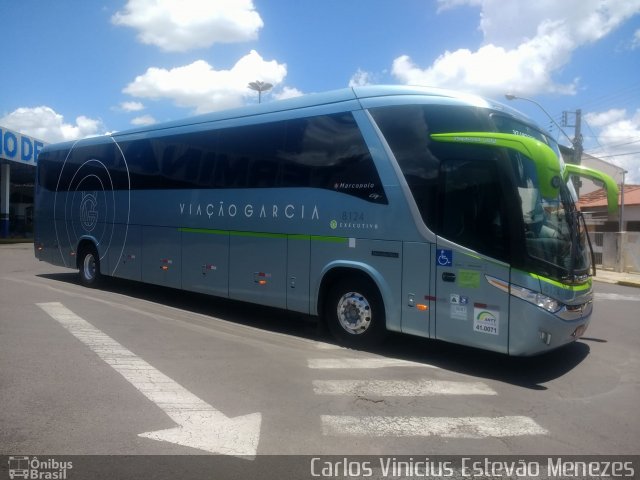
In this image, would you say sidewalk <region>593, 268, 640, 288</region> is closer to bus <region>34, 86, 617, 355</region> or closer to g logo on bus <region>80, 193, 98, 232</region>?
bus <region>34, 86, 617, 355</region>

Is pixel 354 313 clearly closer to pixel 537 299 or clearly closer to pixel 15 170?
pixel 537 299

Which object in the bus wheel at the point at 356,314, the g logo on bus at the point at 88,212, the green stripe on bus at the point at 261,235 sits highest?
the g logo on bus at the point at 88,212

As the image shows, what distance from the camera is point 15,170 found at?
34.5m

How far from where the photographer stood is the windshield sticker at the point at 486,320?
242 inches

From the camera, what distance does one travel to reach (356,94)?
24.4 feet

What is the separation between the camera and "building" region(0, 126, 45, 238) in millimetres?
27703

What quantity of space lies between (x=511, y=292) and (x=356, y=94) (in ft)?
11.1

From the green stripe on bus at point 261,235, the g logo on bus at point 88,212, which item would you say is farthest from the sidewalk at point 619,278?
the g logo on bus at point 88,212

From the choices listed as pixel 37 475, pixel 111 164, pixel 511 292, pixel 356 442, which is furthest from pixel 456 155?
pixel 111 164

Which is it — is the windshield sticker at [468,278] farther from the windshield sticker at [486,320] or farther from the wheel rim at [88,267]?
the wheel rim at [88,267]

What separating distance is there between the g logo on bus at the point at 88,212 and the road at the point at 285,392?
3.63 meters

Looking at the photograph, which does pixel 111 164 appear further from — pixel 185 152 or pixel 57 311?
pixel 57 311

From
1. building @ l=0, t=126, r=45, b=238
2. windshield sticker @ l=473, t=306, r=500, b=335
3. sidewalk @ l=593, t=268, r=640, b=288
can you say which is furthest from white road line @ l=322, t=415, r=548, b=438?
building @ l=0, t=126, r=45, b=238

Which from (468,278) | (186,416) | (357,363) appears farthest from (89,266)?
(468,278)
